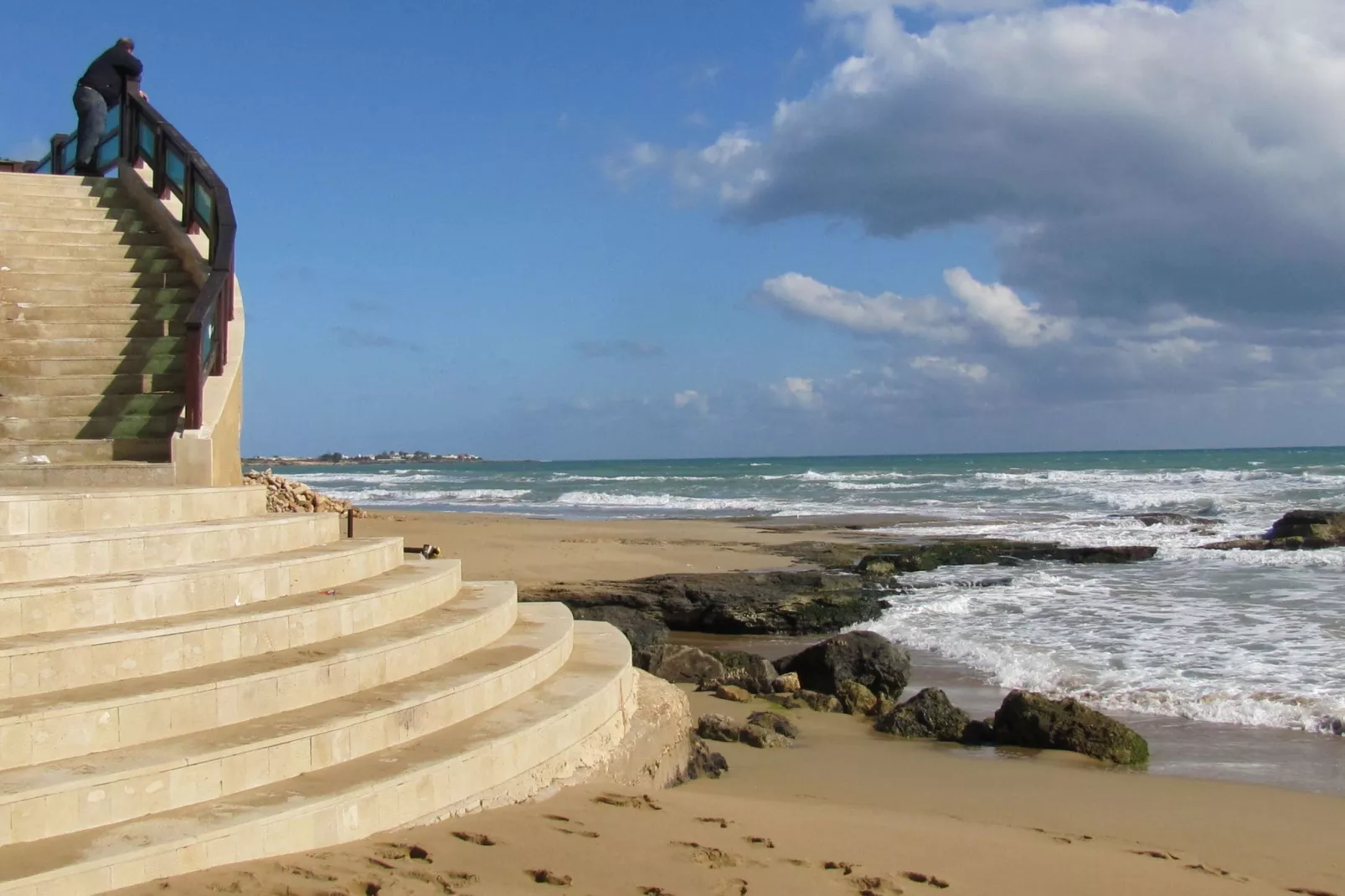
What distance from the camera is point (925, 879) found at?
436 centimetres

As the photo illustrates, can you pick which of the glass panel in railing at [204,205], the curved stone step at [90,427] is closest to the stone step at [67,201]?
the glass panel in railing at [204,205]

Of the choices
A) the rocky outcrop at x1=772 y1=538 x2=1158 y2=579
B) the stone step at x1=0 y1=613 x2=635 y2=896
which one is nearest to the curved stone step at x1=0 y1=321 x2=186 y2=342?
the stone step at x1=0 y1=613 x2=635 y2=896

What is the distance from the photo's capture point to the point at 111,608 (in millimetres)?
4227

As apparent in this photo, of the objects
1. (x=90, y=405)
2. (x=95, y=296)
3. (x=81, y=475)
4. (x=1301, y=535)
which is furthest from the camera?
(x=1301, y=535)

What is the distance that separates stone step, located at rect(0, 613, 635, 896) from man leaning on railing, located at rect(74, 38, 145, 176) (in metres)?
8.75

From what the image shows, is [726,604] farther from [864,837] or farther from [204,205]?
[864,837]

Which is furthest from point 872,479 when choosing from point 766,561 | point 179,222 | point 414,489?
point 179,222

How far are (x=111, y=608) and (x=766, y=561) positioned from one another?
14.8 m

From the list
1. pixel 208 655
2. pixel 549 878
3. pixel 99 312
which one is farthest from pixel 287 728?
pixel 99 312

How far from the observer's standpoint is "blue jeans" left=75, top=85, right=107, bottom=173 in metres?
11.2

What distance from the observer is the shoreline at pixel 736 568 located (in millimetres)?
7180

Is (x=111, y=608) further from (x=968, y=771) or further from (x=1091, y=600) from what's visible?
(x=1091, y=600)

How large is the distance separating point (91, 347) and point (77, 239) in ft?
6.97

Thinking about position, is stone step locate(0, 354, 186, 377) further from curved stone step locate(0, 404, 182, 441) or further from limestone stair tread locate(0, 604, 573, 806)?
limestone stair tread locate(0, 604, 573, 806)
